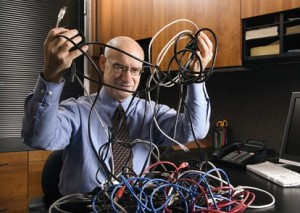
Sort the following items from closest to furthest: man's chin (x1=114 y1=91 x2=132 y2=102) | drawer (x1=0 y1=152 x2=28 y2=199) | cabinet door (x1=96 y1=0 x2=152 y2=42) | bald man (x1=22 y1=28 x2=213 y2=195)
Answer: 1. bald man (x1=22 y1=28 x2=213 y2=195)
2. man's chin (x1=114 y1=91 x2=132 y2=102)
3. drawer (x1=0 y1=152 x2=28 y2=199)
4. cabinet door (x1=96 y1=0 x2=152 y2=42)

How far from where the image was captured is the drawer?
1926mm

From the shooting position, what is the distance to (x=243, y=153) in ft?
4.90

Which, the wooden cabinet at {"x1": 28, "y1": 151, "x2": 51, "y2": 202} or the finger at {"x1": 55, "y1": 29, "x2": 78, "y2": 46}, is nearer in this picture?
the finger at {"x1": 55, "y1": 29, "x2": 78, "y2": 46}

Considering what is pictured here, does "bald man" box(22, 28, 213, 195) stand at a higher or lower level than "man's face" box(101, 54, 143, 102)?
lower

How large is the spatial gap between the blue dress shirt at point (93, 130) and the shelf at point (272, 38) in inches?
21.8

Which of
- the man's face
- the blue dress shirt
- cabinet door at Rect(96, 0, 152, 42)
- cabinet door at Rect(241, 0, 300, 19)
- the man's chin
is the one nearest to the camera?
the blue dress shirt

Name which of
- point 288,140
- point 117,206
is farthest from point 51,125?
point 288,140

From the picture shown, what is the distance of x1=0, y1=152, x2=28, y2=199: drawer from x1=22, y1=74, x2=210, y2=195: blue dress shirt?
2.82 feet

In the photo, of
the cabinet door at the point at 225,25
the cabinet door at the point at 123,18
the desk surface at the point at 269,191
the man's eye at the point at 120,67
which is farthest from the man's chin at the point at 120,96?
the cabinet door at the point at 123,18

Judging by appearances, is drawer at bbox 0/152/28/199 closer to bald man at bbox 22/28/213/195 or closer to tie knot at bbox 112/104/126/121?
bald man at bbox 22/28/213/195

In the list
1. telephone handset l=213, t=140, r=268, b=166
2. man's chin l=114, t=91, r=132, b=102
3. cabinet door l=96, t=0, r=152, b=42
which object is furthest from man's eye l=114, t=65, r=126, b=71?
cabinet door l=96, t=0, r=152, b=42

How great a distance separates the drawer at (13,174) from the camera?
193 cm

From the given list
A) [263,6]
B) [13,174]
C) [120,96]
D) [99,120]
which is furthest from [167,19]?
[13,174]

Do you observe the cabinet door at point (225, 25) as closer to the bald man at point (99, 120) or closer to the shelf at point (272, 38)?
the shelf at point (272, 38)
